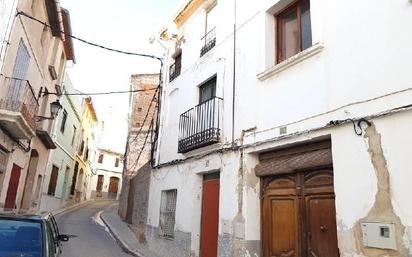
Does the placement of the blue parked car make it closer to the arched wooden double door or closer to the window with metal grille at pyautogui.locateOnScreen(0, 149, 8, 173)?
the arched wooden double door

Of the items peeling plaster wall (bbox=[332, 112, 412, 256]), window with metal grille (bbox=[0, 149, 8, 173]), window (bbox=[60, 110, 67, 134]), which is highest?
window (bbox=[60, 110, 67, 134])

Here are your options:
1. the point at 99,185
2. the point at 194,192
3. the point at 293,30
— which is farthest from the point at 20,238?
the point at 99,185

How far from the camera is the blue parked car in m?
3.72

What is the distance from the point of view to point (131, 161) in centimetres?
1889

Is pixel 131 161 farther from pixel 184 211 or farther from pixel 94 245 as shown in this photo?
pixel 184 211

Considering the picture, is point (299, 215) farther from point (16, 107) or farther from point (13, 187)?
point (13, 187)

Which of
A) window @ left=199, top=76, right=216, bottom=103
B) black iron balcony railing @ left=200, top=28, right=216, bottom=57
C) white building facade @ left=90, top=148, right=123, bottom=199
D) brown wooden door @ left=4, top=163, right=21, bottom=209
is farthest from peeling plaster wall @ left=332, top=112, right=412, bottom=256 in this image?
white building facade @ left=90, top=148, right=123, bottom=199

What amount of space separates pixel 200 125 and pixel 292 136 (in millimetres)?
3258

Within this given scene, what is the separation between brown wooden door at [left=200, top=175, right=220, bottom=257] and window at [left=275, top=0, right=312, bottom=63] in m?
3.18

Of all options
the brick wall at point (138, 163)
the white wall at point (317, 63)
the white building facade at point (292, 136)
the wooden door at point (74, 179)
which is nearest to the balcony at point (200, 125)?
the white building facade at point (292, 136)

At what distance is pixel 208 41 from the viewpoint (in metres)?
9.59

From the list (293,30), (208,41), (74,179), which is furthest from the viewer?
(74,179)

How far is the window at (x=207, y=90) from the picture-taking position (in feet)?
29.4

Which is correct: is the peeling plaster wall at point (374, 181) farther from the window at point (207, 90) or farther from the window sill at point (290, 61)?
the window at point (207, 90)
